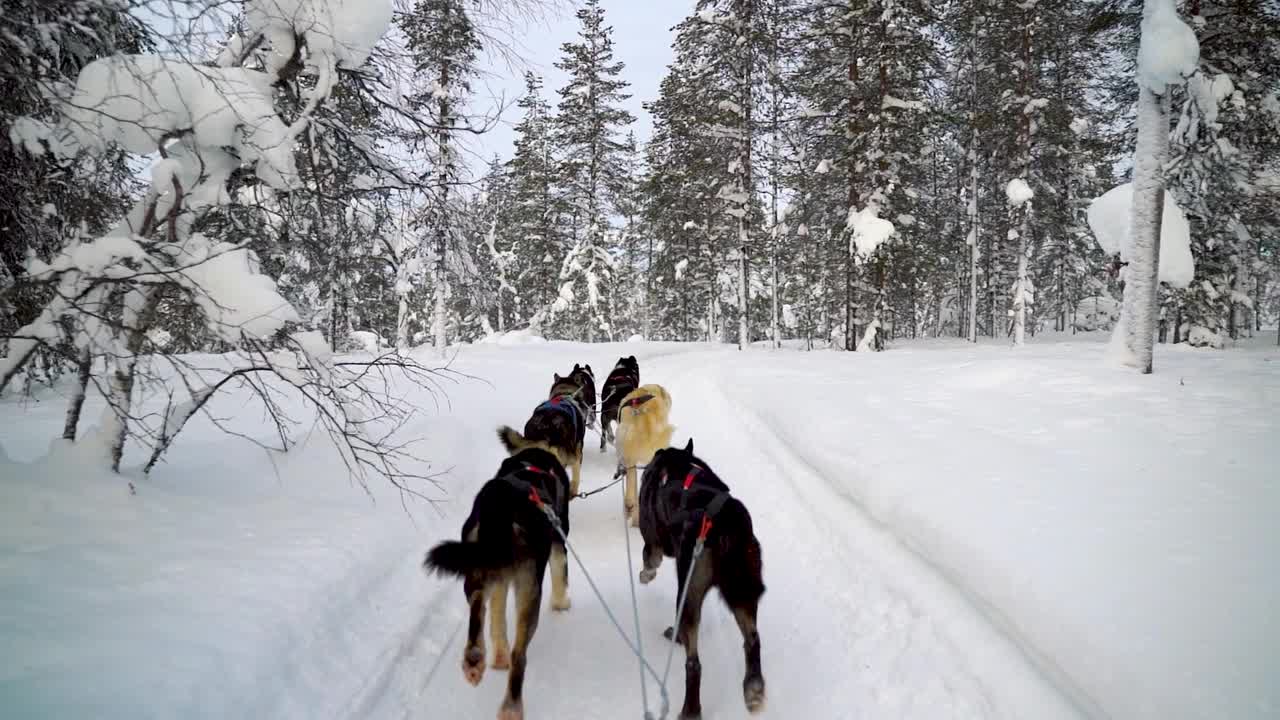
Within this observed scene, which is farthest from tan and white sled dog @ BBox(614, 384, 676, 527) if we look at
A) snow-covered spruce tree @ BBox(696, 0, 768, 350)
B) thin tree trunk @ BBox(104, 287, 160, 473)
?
snow-covered spruce tree @ BBox(696, 0, 768, 350)

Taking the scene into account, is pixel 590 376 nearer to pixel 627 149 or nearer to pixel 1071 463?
pixel 1071 463

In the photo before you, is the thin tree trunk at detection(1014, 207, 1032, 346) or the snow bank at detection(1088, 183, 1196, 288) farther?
the thin tree trunk at detection(1014, 207, 1032, 346)

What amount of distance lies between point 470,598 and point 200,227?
4.01 metres

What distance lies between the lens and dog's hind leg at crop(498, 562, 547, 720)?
276cm

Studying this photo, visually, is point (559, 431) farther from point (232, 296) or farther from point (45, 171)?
point (45, 171)

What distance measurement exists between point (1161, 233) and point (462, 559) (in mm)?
12596

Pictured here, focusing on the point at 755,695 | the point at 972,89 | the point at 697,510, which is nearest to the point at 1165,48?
the point at 697,510

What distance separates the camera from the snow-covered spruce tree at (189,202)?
10.3 ft

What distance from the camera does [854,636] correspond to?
351cm

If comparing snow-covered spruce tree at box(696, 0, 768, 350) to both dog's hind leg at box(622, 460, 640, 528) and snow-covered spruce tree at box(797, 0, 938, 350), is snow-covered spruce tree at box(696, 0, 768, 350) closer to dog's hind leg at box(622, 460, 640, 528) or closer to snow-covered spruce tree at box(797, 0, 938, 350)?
snow-covered spruce tree at box(797, 0, 938, 350)

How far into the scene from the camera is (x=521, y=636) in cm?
279

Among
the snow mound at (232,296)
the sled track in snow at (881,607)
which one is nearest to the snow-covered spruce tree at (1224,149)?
the sled track in snow at (881,607)

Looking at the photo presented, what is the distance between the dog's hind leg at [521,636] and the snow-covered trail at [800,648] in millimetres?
201

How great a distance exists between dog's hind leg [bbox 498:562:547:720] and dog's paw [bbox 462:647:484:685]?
0.15 meters
